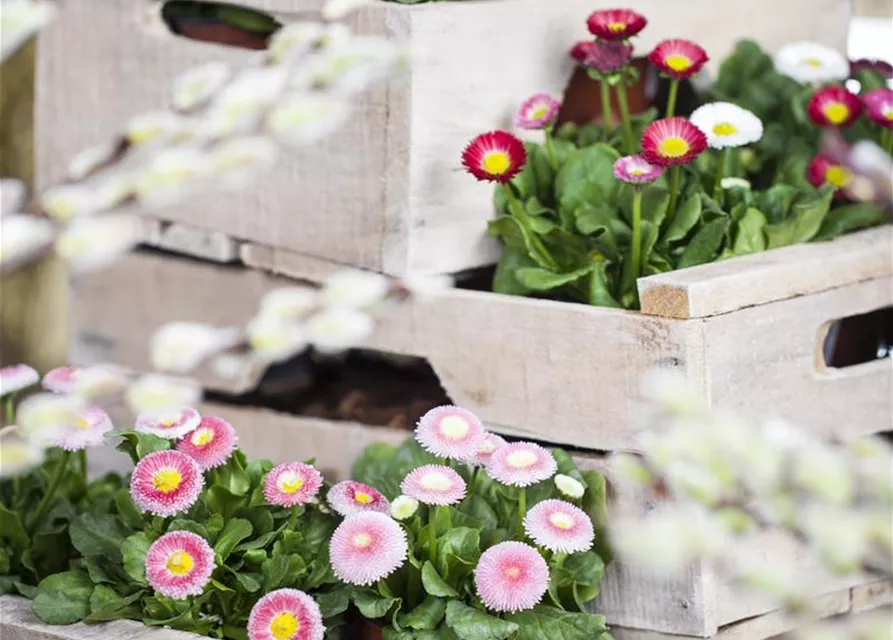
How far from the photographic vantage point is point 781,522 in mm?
446

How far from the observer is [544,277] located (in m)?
1.21

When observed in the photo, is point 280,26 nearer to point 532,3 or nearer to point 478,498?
point 532,3

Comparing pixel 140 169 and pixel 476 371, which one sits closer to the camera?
pixel 476 371

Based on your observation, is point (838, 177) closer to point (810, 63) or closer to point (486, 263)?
point (810, 63)

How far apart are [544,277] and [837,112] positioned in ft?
1.23

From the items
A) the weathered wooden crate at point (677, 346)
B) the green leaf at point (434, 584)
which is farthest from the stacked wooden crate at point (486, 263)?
the green leaf at point (434, 584)

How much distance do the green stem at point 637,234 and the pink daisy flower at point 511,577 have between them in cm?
30

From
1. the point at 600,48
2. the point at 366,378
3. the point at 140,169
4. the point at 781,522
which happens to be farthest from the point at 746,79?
the point at 781,522

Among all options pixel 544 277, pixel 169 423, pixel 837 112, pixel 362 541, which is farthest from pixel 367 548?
pixel 837 112

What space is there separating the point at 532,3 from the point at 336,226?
12.3 inches

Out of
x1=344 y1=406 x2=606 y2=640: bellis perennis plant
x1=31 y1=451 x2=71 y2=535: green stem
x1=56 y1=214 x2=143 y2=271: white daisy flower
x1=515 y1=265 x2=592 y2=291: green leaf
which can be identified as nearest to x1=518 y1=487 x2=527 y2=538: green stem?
x1=344 y1=406 x2=606 y2=640: bellis perennis plant

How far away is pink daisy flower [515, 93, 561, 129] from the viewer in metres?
1.25

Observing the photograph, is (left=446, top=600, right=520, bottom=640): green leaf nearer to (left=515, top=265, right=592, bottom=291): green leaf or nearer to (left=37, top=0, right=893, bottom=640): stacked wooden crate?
(left=37, top=0, right=893, bottom=640): stacked wooden crate

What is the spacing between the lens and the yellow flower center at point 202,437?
1.10 meters
